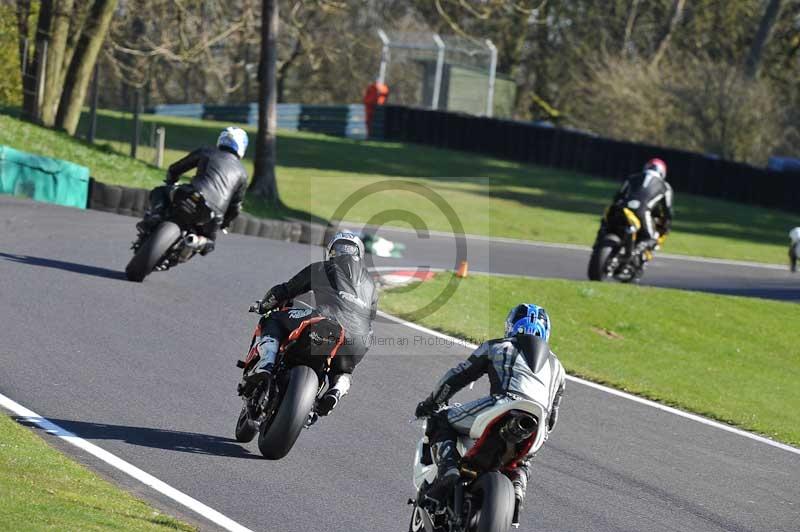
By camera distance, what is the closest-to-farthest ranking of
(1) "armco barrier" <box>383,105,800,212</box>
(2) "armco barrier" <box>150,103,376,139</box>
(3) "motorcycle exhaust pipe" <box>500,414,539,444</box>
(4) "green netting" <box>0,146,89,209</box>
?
(3) "motorcycle exhaust pipe" <box>500,414,539,444</box> < (4) "green netting" <box>0,146,89,209</box> < (1) "armco barrier" <box>383,105,800,212</box> < (2) "armco barrier" <box>150,103,376,139</box>

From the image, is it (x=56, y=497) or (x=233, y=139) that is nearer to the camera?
(x=56, y=497)

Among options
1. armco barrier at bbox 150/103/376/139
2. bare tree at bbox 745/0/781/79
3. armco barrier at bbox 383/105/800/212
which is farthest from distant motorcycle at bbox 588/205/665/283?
bare tree at bbox 745/0/781/79

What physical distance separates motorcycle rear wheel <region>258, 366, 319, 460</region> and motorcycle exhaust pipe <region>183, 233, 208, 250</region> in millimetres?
5336

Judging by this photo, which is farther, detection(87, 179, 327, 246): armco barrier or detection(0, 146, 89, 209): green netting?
detection(87, 179, 327, 246): armco barrier

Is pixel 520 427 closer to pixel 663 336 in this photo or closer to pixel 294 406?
pixel 294 406

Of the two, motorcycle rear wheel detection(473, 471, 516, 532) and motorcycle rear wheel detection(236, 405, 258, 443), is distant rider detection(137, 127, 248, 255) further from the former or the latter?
motorcycle rear wheel detection(473, 471, 516, 532)

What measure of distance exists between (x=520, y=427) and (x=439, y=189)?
27.8m

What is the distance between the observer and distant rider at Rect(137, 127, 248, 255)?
13.0m

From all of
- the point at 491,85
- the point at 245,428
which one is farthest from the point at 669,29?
the point at 245,428

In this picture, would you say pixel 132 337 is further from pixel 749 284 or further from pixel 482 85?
pixel 482 85

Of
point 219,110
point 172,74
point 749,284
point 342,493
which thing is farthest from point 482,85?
point 342,493

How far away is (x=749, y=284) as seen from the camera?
2277 centimetres

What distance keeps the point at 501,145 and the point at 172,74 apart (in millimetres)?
22839

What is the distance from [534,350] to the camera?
657 cm
